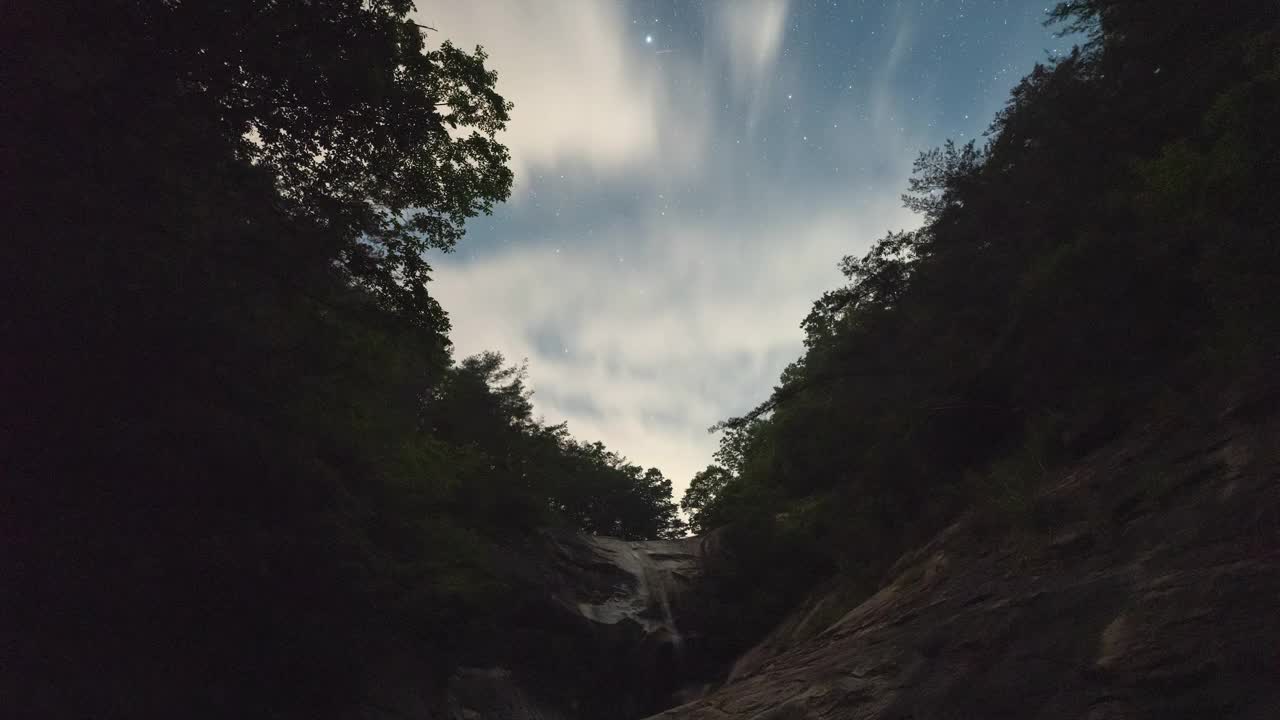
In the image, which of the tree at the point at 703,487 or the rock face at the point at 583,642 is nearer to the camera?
the rock face at the point at 583,642

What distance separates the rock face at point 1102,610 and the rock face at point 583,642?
42.8ft

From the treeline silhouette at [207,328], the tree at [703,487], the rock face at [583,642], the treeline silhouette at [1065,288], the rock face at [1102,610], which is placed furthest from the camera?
the tree at [703,487]

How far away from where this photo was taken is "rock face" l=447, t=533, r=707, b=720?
1946 cm

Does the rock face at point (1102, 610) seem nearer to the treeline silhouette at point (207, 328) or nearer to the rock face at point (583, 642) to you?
the treeline silhouette at point (207, 328)

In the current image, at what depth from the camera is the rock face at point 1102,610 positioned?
357 centimetres

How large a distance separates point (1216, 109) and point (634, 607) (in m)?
24.8

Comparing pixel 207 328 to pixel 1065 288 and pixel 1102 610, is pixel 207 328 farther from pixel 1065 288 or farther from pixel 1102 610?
pixel 1065 288

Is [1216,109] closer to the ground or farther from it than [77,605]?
farther from it

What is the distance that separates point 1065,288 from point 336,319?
1331cm

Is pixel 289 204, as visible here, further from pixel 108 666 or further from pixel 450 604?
pixel 450 604

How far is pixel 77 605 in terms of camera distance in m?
6.19

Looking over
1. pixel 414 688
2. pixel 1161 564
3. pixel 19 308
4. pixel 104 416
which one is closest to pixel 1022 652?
pixel 1161 564

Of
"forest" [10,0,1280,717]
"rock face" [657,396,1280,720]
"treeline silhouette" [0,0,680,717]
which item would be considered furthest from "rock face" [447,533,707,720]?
"rock face" [657,396,1280,720]

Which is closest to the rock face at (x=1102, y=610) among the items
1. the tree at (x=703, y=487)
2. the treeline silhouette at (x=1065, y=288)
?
the treeline silhouette at (x=1065, y=288)
